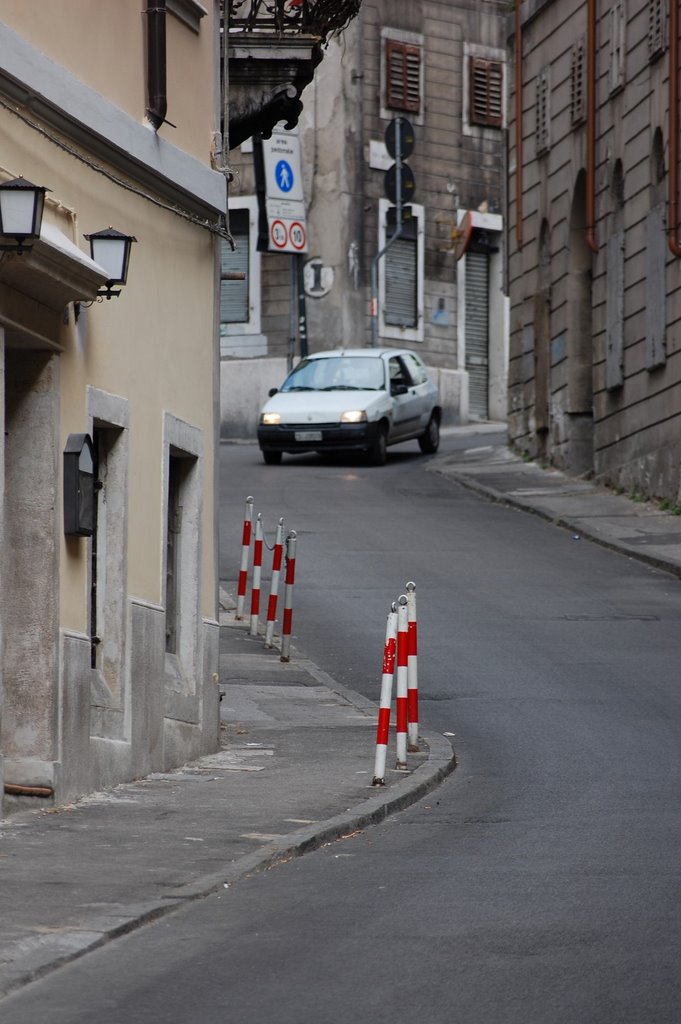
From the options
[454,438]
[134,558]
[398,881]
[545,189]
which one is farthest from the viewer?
[454,438]

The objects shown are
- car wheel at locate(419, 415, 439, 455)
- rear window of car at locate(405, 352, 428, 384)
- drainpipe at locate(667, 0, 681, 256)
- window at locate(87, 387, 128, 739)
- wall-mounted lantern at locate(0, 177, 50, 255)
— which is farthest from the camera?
car wheel at locate(419, 415, 439, 455)

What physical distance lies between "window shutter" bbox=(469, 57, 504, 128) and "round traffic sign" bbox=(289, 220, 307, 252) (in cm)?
764

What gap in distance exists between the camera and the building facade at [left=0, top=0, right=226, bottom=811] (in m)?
11.0

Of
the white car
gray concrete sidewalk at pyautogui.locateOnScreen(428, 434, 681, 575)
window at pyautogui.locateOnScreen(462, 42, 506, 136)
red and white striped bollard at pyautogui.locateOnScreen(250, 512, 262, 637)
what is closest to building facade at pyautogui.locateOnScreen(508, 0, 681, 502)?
gray concrete sidewalk at pyautogui.locateOnScreen(428, 434, 681, 575)

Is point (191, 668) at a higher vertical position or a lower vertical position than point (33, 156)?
lower

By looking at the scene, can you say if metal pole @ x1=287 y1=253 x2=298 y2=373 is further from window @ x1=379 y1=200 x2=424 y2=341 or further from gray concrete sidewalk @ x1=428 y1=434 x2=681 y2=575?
gray concrete sidewalk @ x1=428 y1=434 x2=681 y2=575

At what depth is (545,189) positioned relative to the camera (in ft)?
116

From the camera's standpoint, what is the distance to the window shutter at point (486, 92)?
51594 millimetres

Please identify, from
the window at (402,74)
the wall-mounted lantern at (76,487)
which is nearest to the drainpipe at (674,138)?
the wall-mounted lantern at (76,487)

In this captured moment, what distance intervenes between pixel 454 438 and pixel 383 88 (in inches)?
385

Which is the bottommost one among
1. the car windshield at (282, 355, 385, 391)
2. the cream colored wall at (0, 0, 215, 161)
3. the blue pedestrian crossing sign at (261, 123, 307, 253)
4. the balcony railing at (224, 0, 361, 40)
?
the cream colored wall at (0, 0, 215, 161)

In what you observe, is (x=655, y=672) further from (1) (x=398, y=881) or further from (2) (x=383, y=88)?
(2) (x=383, y=88)

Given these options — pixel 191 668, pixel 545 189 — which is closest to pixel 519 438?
pixel 545 189

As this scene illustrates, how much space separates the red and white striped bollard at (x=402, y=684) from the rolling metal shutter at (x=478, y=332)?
38509 mm
